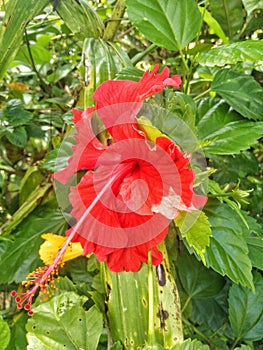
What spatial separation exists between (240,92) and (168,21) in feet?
0.50

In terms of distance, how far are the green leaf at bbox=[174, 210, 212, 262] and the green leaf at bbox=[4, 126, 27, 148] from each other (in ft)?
1.70

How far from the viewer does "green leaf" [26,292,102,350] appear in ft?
2.10

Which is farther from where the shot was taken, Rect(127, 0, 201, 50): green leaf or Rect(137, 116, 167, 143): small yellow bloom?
Rect(127, 0, 201, 50): green leaf

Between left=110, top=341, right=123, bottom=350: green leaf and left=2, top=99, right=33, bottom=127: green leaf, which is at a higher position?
left=2, top=99, right=33, bottom=127: green leaf

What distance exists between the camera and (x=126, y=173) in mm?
545

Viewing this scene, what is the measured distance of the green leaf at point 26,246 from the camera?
0.87 meters

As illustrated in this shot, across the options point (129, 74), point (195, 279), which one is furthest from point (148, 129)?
point (195, 279)

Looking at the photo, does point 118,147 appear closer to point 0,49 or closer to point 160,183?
point 160,183

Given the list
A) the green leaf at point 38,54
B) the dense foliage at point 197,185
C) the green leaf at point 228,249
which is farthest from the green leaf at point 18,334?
the green leaf at point 38,54

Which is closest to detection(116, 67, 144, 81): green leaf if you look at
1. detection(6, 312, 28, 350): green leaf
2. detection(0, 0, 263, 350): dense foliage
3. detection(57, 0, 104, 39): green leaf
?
detection(0, 0, 263, 350): dense foliage

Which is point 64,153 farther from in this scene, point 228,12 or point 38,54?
point 38,54

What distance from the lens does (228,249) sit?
2.13 ft

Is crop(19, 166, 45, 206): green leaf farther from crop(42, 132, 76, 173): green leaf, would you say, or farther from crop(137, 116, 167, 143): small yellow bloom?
crop(137, 116, 167, 143): small yellow bloom

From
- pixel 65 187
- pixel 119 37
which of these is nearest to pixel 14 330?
pixel 65 187
